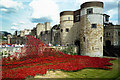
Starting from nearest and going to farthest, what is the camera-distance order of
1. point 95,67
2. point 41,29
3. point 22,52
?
point 95,67
point 22,52
point 41,29

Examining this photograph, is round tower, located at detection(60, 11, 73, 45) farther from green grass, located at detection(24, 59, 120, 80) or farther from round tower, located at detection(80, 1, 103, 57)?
green grass, located at detection(24, 59, 120, 80)

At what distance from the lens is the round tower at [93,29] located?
666 inches

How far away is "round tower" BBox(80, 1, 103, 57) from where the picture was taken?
55.5 feet

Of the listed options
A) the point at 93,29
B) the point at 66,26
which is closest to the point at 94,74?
the point at 93,29

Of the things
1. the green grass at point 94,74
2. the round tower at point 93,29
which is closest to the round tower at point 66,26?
the round tower at point 93,29

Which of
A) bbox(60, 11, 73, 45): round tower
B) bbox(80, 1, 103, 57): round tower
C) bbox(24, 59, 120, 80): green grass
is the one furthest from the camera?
bbox(60, 11, 73, 45): round tower

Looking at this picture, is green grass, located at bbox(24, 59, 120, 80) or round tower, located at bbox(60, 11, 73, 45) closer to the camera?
green grass, located at bbox(24, 59, 120, 80)

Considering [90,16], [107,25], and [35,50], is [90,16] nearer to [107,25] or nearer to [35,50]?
[35,50]

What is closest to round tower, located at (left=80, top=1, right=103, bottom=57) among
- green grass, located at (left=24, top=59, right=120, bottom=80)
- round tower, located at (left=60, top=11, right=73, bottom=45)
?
round tower, located at (left=60, top=11, right=73, bottom=45)

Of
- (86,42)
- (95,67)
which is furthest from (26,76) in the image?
(86,42)

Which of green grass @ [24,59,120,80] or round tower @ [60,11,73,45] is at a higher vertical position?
round tower @ [60,11,73,45]

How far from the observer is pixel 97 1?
17.2m

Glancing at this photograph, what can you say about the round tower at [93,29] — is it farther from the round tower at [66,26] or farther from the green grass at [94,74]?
the green grass at [94,74]

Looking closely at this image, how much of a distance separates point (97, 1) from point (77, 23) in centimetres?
643
